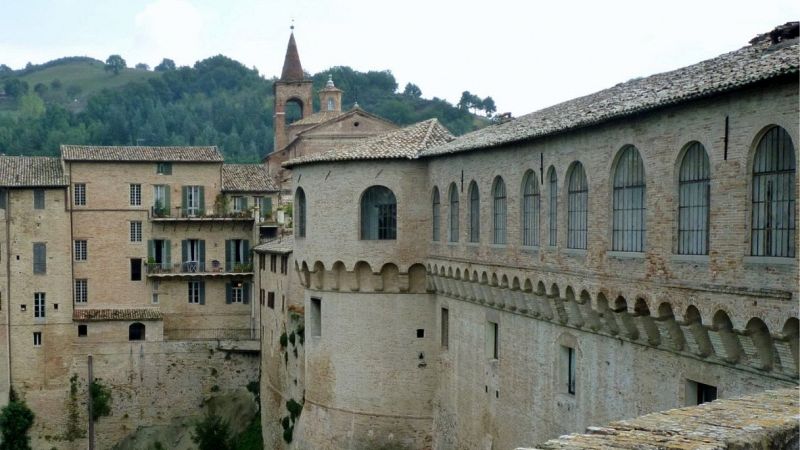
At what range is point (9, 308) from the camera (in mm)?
52531

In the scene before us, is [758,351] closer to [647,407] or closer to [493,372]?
[647,407]

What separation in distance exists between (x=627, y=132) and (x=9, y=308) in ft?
135

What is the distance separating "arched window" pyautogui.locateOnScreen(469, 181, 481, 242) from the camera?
27.6 meters

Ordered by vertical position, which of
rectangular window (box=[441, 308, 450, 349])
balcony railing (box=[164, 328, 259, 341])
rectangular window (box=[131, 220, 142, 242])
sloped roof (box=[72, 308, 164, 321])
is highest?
rectangular window (box=[131, 220, 142, 242])

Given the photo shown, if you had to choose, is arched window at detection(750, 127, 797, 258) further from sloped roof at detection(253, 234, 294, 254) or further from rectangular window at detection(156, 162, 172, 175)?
rectangular window at detection(156, 162, 172, 175)

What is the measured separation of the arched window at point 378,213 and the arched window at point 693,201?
46.7 feet

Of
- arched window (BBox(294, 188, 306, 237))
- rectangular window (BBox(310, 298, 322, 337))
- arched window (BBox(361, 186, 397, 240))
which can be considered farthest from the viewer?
arched window (BBox(294, 188, 306, 237))

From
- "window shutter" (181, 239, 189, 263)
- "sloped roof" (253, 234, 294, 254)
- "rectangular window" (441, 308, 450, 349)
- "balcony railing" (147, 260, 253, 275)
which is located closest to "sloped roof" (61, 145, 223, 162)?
"window shutter" (181, 239, 189, 263)

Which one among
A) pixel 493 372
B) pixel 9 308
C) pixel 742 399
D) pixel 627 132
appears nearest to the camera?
A: pixel 742 399

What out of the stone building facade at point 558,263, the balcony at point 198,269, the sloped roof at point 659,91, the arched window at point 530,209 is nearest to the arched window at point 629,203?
the stone building facade at point 558,263

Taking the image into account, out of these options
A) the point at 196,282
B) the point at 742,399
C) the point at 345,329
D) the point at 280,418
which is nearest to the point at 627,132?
the point at 742,399

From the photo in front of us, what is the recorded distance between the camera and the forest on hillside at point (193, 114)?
12912cm

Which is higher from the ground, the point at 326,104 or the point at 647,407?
the point at 326,104

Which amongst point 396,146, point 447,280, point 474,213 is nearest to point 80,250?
point 396,146
